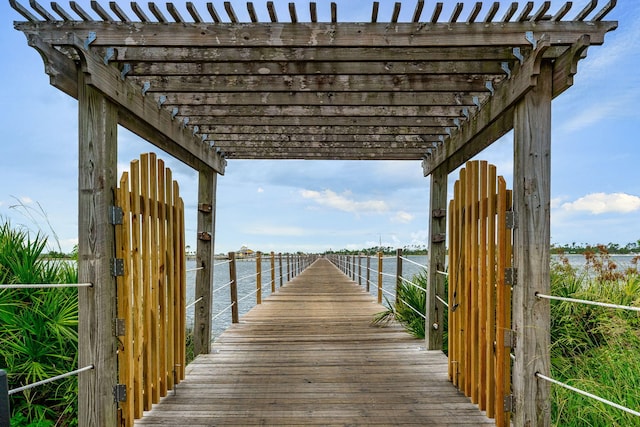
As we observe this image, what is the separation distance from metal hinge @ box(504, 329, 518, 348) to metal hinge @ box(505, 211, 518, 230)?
0.68 metres

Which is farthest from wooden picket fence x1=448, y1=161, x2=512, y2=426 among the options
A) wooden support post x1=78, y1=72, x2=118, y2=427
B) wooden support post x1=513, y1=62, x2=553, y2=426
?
wooden support post x1=78, y1=72, x2=118, y2=427

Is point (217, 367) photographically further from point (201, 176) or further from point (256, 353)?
point (201, 176)

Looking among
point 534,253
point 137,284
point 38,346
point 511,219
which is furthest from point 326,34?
point 38,346

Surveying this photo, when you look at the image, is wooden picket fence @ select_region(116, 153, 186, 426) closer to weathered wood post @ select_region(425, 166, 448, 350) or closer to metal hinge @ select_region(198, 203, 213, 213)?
metal hinge @ select_region(198, 203, 213, 213)

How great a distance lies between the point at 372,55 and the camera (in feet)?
10.1

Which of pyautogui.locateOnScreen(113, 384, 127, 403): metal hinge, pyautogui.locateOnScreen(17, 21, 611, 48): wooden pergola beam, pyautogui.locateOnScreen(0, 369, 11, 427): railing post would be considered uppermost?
pyautogui.locateOnScreen(17, 21, 611, 48): wooden pergola beam

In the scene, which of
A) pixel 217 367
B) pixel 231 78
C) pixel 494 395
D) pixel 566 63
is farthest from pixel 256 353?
pixel 566 63

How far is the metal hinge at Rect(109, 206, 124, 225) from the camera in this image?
303 centimetres

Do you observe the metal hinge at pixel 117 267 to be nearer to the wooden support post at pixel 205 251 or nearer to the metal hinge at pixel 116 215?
the metal hinge at pixel 116 215

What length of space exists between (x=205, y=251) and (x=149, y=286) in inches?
76.2

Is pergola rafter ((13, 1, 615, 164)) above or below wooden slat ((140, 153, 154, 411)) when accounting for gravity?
above

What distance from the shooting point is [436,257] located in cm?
543

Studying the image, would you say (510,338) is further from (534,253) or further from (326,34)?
(326,34)

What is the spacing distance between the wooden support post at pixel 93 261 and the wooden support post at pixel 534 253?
2583 mm
